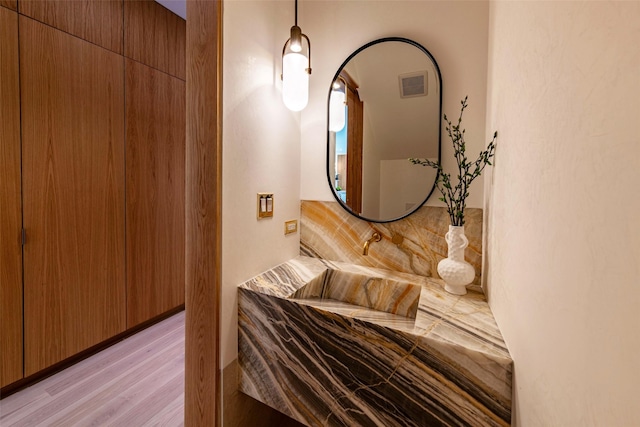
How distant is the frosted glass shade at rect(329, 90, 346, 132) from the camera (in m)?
1.46

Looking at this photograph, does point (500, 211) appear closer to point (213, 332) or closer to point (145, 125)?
point (213, 332)

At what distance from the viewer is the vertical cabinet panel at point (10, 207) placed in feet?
4.72

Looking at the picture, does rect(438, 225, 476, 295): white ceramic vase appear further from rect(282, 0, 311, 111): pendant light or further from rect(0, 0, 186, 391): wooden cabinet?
rect(0, 0, 186, 391): wooden cabinet

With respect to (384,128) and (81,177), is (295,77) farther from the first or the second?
(81,177)

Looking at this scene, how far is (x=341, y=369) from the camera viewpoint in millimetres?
942

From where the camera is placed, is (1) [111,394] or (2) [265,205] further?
(1) [111,394]

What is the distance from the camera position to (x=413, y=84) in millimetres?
1307

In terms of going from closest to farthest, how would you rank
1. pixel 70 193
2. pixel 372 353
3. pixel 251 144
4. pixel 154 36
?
pixel 372 353 → pixel 251 144 → pixel 70 193 → pixel 154 36

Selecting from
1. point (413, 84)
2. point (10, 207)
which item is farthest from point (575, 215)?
point (10, 207)

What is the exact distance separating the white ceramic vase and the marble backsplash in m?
0.16

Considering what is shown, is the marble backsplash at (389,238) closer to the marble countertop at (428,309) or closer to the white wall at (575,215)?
the marble countertop at (428,309)

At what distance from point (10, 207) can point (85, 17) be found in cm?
135

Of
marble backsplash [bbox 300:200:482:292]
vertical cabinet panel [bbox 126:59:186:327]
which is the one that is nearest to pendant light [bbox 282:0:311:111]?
marble backsplash [bbox 300:200:482:292]

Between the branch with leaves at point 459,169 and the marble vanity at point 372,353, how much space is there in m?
0.37
